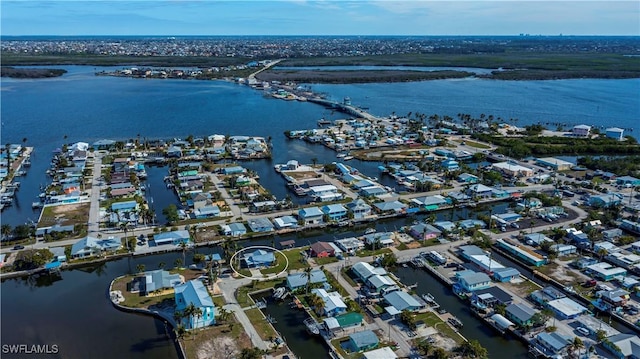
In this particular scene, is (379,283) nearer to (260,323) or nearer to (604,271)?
(260,323)

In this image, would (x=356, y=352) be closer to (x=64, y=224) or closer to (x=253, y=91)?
(x=64, y=224)

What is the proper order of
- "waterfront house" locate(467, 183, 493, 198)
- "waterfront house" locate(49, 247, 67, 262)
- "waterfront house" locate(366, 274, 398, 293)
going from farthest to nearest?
"waterfront house" locate(467, 183, 493, 198)
"waterfront house" locate(49, 247, 67, 262)
"waterfront house" locate(366, 274, 398, 293)

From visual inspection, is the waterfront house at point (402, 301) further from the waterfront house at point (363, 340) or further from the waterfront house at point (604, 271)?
the waterfront house at point (604, 271)

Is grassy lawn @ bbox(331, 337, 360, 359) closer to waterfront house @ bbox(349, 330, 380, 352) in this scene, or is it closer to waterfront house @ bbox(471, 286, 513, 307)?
waterfront house @ bbox(349, 330, 380, 352)

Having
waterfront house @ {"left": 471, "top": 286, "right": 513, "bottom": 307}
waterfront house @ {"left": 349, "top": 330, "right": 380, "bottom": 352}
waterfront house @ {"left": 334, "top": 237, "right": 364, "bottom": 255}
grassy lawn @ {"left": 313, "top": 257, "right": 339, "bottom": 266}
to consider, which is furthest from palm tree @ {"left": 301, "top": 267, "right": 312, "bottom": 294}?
waterfront house @ {"left": 471, "top": 286, "right": 513, "bottom": 307}

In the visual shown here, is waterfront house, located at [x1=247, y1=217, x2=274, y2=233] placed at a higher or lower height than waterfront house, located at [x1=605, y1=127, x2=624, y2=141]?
lower

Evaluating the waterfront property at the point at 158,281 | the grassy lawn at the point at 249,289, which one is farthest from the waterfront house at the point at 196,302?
the grassy lawn at the point at 249,289
